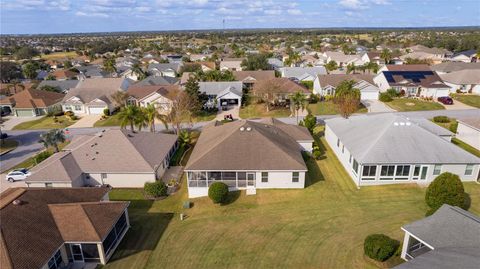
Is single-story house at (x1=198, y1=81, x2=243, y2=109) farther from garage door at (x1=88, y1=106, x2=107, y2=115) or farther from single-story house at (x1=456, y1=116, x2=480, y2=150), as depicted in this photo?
single-story house at (x1=456, y1=116, x2=480, y2=150)

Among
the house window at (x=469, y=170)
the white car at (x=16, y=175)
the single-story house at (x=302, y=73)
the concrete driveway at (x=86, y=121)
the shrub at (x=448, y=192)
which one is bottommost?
the concrete driveway at (x=86, y=121)

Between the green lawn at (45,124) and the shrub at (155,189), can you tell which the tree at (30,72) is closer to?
the green lawn at (45,124)

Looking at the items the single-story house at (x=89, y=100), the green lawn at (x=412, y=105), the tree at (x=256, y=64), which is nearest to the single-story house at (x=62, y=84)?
the single-story house at (x=89, y=100)

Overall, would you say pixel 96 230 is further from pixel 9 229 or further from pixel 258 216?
pixel 258 216

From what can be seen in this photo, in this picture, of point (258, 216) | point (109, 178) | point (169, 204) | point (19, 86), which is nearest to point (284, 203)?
point (258, 216)

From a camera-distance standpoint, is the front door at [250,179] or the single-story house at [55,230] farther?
the front door at [250,179]

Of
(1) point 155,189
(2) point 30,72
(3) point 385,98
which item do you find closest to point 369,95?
(3) point 385,98

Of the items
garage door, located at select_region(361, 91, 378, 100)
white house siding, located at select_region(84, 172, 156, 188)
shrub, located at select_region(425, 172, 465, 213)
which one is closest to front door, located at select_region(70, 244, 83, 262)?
white house siding, located at select_region(84, 172, 156, 188)
